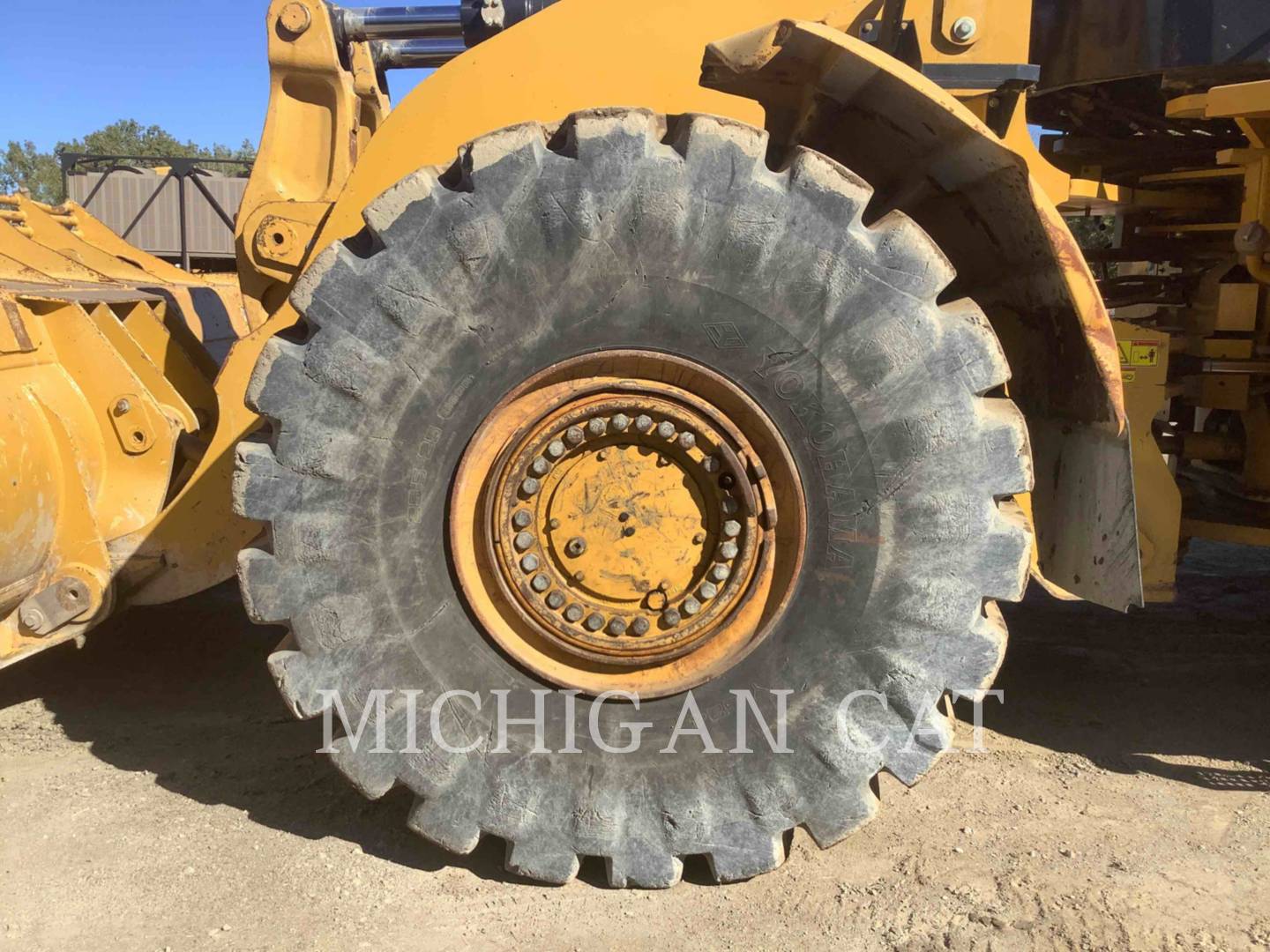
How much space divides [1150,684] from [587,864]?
2527 mm

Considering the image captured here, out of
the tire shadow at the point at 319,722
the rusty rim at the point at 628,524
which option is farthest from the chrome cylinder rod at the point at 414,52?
the tire shadow at the point at 319,722

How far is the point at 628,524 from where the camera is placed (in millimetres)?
2609

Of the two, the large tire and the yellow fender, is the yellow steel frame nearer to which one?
the yellow fender

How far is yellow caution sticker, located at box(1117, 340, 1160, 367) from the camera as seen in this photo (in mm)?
3246

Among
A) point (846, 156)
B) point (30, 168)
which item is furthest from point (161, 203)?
point (30, 168)

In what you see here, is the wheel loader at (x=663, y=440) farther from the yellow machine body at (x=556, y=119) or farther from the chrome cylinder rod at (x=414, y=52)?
the chrome cylinder rod at (x=414, y=52)

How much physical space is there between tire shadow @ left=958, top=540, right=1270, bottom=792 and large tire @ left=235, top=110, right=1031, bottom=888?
49.9 inches

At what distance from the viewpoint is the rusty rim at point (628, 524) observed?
2.57m

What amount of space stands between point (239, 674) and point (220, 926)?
5.40 ft

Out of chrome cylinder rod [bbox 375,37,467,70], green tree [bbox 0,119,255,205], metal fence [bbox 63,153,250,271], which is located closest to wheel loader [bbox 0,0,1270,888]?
chrome cylinder rod [bbox 375,37,467,70]

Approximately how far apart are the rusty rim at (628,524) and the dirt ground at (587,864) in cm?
62

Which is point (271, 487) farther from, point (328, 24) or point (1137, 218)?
point (1137, 218)

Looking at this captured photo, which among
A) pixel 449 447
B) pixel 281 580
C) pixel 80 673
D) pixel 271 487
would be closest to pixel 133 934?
pixel 281 580

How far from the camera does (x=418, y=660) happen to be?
258 cm
